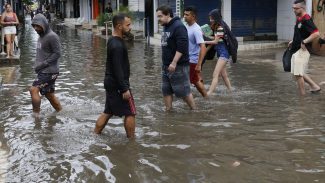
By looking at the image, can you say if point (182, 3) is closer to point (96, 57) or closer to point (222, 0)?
point (222, 0)

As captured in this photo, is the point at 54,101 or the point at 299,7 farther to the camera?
the point at 299,7

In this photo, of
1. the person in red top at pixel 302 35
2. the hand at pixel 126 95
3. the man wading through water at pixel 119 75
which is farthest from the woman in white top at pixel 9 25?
the hand at pixel 126 95

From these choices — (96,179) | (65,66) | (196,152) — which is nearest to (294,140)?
(196,152)

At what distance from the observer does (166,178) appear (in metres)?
4.87

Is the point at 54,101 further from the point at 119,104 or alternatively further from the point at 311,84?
the point at 311,84

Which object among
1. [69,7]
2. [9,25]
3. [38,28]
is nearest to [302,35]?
[38,28]

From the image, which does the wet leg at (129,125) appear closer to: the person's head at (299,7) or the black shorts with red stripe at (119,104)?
the black shorts with red stripe at (119,104)

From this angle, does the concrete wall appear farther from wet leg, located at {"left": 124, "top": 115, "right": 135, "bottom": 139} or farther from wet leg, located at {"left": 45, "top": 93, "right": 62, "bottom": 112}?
wet leg, located at {"left": 124, "top": 115, "right": 135, "bottom": 139}

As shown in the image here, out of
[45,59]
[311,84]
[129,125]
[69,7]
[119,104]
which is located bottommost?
[129,125]

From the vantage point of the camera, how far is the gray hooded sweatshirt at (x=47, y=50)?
287 inches

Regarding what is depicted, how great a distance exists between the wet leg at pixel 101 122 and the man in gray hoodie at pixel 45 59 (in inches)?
59.5

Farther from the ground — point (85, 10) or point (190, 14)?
point (85, 10)

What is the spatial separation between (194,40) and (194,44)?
10cm

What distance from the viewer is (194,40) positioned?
27.4 ft
